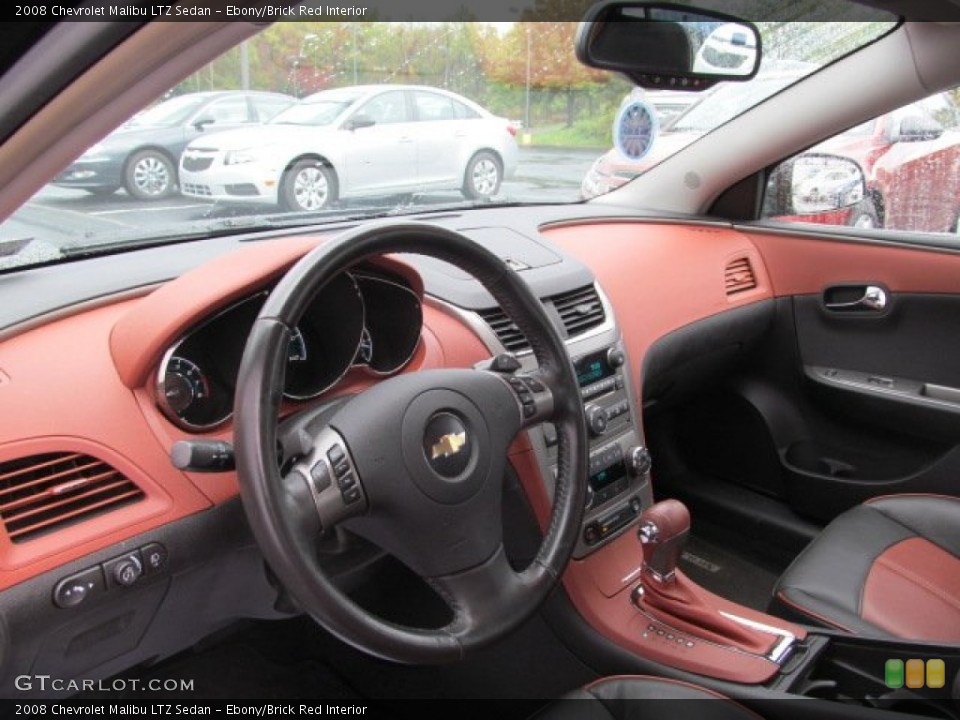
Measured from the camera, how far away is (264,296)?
5.17 ft

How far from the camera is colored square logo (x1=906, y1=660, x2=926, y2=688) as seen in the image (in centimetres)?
182

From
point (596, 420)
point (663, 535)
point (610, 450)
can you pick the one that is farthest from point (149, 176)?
point (663, 535)

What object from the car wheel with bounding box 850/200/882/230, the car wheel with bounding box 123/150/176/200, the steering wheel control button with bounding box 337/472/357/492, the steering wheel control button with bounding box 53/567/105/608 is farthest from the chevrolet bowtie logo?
the car wheel with bounding box 850/200/882/230

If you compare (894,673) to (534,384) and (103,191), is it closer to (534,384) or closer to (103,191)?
(534,384)

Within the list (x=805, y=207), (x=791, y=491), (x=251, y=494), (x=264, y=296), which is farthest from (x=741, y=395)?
(x=251, y=494)

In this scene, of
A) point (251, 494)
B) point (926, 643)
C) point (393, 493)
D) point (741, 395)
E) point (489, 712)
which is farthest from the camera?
point (741, 395)

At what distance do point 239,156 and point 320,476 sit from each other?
1139 mm

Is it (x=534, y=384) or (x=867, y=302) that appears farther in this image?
(x=867, y=302)

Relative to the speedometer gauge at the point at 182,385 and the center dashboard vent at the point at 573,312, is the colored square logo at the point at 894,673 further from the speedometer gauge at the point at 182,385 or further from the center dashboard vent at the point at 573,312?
the speedometer gauge at the point at 182,385

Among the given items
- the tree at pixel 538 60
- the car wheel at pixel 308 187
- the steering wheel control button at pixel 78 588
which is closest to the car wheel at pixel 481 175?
the tree at pixel 538 60

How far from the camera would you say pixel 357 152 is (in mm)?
2506

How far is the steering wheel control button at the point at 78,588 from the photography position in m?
1.37

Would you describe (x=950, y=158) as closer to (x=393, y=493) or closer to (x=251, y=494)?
(x=393, y=493)

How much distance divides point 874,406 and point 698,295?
0.68 m
